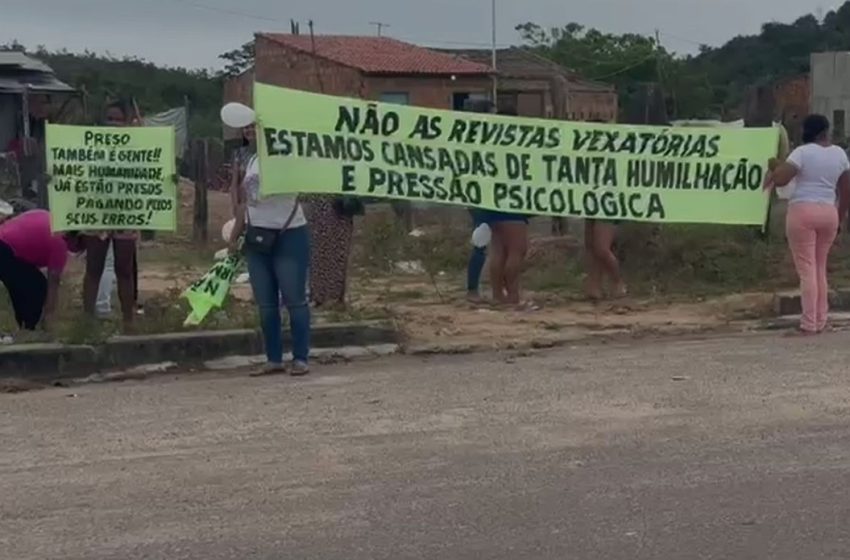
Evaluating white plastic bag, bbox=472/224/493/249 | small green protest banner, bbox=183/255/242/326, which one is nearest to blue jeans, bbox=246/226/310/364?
small green protest banner, bbox=183/255/242/326

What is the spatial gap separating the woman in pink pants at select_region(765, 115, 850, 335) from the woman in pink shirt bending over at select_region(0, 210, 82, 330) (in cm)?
534

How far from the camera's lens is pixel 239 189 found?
984cm

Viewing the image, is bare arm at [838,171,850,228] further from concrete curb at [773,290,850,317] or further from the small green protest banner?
the small green protest banner

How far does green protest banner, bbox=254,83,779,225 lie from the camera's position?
36.4ft

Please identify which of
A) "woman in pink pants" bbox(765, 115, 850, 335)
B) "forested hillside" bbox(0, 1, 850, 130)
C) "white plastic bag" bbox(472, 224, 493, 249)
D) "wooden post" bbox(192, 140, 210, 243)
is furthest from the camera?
"forested hillside" bbox(0, 1, 850, 130)

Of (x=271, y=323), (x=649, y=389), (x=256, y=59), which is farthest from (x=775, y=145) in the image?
(x=256, y=59)

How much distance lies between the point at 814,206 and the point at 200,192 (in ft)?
36.7

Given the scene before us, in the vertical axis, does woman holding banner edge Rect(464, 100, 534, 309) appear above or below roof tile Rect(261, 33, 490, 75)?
below

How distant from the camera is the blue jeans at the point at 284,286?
30.6ft

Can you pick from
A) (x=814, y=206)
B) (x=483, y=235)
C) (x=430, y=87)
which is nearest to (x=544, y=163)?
(x=483, y=235)

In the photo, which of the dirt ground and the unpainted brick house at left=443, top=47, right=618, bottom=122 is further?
the unpainted brick house at left=443, top=47, right=618, bottom=122

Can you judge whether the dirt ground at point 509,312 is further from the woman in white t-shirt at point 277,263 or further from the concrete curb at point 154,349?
the woman in white t-shirt at point 277,263

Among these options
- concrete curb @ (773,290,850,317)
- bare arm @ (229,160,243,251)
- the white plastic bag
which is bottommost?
concrete curb @ (773,290,850,317)

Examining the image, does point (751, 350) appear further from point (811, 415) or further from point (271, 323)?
point (271, 323)
